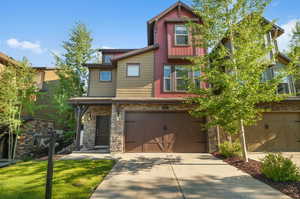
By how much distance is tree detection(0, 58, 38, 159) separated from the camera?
912 cm

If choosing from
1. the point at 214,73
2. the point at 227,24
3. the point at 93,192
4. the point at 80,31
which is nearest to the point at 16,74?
the point at 80,31

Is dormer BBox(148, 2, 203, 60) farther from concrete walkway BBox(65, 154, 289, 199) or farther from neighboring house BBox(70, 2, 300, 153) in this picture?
concrete walkway BBox(65, 154, 289, 199)

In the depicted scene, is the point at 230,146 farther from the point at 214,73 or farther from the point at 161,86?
the point at 161,86

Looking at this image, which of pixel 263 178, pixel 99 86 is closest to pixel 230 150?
pixel 263 178

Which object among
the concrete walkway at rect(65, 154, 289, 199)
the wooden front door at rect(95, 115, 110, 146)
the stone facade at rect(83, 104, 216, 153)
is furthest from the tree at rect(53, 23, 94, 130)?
the concrete walkway at rect(65, 154, 289, 199)

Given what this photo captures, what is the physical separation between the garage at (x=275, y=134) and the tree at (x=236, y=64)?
9.68 feet

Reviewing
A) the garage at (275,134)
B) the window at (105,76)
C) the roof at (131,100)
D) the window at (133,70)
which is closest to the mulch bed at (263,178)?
the garage at (275,134)

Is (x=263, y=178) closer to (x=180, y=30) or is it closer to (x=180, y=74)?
(x=180, y=74)

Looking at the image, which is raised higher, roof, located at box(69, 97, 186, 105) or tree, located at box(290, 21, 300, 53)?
tree, located at box(290, 21, 300, 53)

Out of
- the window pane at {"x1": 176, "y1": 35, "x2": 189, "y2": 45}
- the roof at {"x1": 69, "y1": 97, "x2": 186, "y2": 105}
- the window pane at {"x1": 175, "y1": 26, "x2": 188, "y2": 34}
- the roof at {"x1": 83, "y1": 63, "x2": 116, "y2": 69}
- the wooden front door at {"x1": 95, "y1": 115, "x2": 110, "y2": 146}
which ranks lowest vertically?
the wooden front door at {"x1": 95, "y1": 115, "x2": 110, "y2": 146}

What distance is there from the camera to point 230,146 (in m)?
7.33

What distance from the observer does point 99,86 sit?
36.0 feet

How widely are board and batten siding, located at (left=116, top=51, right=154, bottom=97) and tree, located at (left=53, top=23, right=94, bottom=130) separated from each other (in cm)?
450

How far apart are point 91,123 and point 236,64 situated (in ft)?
30.9
